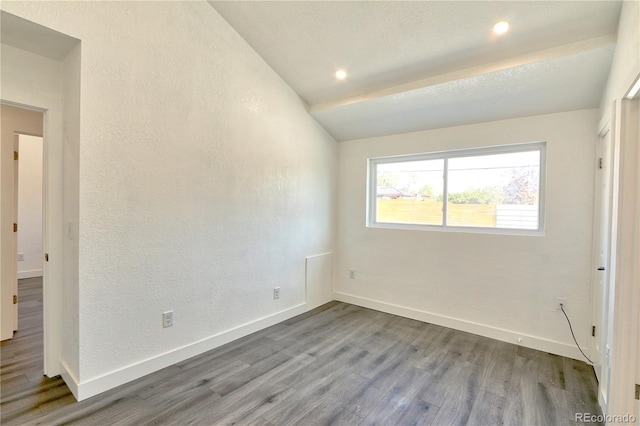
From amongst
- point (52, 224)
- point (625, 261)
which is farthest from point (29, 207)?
point (625, 261)

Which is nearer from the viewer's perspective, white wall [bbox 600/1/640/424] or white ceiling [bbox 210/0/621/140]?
white wall [bbox 600/1/640/424]

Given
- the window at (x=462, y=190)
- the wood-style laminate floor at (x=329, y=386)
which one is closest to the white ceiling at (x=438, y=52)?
the window at (x=462, y=190)

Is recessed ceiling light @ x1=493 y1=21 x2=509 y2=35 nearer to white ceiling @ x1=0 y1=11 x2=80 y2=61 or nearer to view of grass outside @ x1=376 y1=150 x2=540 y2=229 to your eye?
view of grass outside @ x1=376 y1=150 x2=540 y2=229

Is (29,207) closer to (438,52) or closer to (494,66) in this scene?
(438,52)

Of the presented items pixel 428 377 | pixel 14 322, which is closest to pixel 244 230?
pixel 428 377

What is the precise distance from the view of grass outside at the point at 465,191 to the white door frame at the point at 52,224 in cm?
342

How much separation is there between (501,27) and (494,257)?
214 centimetres

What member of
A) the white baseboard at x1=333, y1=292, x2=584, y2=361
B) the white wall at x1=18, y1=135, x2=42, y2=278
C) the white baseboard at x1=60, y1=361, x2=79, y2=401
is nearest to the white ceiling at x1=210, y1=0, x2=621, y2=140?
the white baseboard at x1=333, y1=292, x2=584, y2=361

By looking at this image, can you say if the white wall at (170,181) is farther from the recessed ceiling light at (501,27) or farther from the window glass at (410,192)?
the recessed ceiling light at (501,27)

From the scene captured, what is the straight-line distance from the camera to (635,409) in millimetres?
1645

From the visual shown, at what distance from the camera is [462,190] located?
3469mm

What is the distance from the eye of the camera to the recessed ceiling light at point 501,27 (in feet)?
7.08

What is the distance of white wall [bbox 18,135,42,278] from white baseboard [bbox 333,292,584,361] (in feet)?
18.1

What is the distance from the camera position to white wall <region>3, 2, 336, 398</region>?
206 cm
